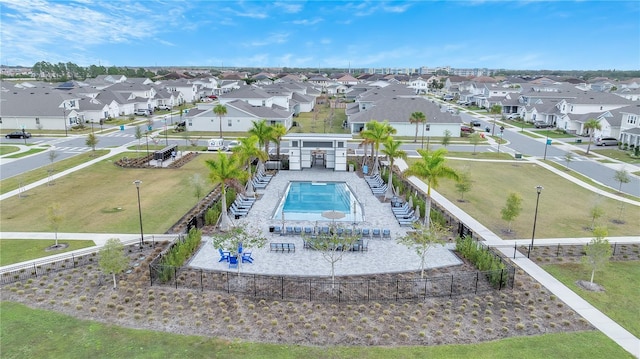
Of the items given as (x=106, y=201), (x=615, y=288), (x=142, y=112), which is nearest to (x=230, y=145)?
(x=106, y=201)

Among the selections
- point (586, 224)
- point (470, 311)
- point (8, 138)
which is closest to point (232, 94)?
point (8, 138)

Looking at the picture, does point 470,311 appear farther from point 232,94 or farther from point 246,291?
point 232,94

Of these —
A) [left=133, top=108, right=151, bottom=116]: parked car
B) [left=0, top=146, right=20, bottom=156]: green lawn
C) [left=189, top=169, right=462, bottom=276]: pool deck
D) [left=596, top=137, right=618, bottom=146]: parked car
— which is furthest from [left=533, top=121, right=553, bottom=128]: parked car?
[left=0, top=146, right=20, bottom=156]: green lawn

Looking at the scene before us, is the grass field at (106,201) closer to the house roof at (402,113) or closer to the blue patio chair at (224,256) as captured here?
the blue patio chair at (224,256)

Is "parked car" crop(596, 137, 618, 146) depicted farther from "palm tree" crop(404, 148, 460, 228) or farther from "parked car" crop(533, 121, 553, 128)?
"palm tree" crop(404, 148, 460, 228)

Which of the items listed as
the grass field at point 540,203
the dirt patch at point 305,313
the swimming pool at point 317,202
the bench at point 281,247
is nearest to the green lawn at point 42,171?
the dirt patch at point 305,313
